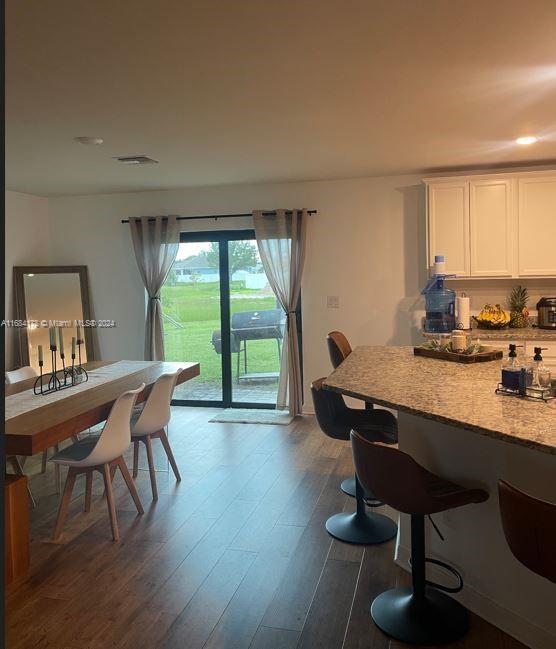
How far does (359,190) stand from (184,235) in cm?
→ 203

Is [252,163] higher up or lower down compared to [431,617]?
higher up

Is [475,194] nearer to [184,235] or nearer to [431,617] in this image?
[184,235]

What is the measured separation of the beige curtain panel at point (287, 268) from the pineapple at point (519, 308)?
6.86 feet

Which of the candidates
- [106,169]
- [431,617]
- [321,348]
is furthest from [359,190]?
[431,617]

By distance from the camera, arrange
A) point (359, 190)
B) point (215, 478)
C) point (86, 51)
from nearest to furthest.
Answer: point (86, 51) → point (215, 478) → point (359, 190)

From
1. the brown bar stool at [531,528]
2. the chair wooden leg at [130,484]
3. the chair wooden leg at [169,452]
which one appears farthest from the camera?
the chair wooden leg at [169,452]

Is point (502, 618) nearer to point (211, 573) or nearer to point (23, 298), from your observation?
point (211, 573)

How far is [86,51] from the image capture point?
250 cm

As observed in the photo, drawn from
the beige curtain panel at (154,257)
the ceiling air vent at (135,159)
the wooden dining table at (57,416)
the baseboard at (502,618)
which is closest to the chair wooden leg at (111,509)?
the wooden dining table at (57,416)

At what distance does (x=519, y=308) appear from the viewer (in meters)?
5.21

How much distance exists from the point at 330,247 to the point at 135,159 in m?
2.20

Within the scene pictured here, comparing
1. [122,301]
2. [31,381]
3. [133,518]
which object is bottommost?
[133,518]

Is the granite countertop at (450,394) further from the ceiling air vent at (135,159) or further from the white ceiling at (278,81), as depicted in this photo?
the ceiling air vent at (135,159)

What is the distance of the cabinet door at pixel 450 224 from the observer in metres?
5.10
